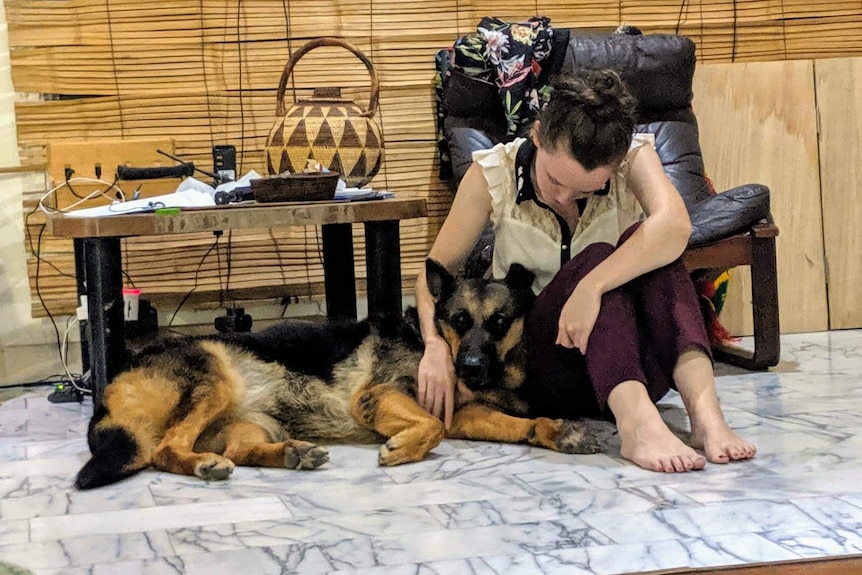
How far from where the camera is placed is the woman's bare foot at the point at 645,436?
2.21 meters

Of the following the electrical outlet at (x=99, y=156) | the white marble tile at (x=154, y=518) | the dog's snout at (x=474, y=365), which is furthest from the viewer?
the electrical outlet at (x=99, y=156)

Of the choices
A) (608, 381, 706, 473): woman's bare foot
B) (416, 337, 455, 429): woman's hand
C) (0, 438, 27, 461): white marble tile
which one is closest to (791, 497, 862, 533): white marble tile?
(608, 381, 706, 473): woman's bare foot

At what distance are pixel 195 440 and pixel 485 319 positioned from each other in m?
0.80

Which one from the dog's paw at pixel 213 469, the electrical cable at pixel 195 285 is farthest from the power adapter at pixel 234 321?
the dog's paw at pixel 213 469

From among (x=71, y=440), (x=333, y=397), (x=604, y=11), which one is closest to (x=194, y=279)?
(x=71, y=440)

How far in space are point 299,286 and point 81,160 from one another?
987 millimetres

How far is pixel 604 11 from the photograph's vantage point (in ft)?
14.2

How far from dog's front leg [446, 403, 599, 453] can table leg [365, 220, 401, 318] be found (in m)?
0.43

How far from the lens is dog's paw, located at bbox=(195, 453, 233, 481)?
232cm

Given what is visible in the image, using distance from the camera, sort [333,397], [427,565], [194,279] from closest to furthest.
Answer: [427,565], [333,397], [194,279]

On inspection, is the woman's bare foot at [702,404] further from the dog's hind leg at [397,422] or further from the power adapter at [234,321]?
the power adapter at [234,321]

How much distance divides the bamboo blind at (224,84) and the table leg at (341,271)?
694mm

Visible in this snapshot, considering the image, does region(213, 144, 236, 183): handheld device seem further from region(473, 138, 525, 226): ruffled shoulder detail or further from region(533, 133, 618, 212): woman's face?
→ region(533, 133, 618, 212): woman's face

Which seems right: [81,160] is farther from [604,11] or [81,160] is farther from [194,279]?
[604,11]
